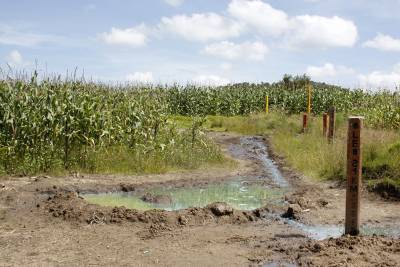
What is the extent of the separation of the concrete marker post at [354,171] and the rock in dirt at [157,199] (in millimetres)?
4492

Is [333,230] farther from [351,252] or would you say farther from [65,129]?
[65,129]

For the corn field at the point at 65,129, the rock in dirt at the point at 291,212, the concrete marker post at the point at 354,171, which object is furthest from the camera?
the corn field at the point at 65,129

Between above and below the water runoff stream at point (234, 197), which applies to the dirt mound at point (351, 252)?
above

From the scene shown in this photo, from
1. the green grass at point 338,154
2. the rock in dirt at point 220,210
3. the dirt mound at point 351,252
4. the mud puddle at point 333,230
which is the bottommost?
the mud puddle at point 333,230

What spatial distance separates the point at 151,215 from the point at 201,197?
10.1 ft

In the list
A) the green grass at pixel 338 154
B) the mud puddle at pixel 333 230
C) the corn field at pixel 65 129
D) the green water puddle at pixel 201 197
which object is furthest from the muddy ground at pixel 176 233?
the corn field at pixel 65 129

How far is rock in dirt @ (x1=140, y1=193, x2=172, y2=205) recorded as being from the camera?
11094mm

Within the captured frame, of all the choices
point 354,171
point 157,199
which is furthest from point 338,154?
point 354,171

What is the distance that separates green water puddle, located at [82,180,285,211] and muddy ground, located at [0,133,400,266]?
25.6 inches

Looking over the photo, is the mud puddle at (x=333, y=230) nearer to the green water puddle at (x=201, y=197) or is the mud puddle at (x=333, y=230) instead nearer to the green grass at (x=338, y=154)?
the green water puddle at (x=201, y=197)

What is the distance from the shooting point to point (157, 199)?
1122 centimetres

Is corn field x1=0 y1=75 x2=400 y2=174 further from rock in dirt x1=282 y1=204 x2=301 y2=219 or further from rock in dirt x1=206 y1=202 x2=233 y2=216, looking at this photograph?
rock in dirt x1=282 y1=204 x2=301 y2=219

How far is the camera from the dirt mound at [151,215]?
29.0ft

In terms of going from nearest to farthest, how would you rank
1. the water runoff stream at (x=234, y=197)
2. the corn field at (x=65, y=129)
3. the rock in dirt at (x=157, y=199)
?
the water runoff stream at (x=234, y=197), the rock in dirt at (x=157, y=199), the corn field at (x=65, y=129)
